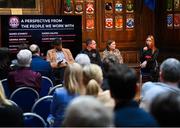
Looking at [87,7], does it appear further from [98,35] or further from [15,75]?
[15,75]

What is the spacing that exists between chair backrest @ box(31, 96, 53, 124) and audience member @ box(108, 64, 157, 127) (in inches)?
65.9

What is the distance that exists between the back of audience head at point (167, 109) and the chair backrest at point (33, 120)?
1.52 m

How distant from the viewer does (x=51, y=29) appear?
1101 centimetres

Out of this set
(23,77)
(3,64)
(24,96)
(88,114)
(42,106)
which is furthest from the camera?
(3,64)

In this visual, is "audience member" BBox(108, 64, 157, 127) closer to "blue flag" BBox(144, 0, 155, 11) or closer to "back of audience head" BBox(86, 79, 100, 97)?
"back of audience head" BBox(86, 79, 100, 97)

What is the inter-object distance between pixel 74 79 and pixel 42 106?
0.90m

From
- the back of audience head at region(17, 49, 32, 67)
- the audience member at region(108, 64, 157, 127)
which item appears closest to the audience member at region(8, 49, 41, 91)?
the back of audience head at region(17, 49, 32, 67)

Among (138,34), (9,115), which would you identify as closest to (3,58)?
(9,115)

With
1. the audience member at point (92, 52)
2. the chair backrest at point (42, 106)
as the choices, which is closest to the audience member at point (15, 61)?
the audience member at point (92, 52)

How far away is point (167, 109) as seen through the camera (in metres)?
2.78

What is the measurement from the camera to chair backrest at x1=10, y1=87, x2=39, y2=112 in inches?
213

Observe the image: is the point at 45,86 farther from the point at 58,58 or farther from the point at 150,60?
the point at 150,60

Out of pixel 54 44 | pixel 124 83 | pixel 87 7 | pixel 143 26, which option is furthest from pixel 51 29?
pixel 124 83

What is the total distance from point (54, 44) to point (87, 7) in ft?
10.6
